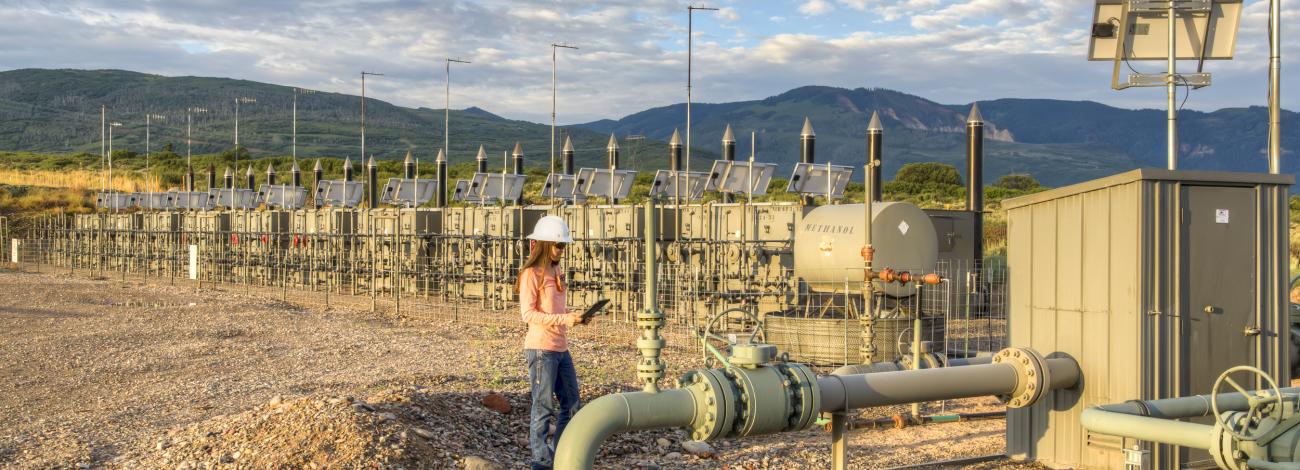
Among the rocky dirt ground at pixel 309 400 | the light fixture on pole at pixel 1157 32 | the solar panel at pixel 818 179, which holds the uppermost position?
the light fixture on pole at pixel 1157 32

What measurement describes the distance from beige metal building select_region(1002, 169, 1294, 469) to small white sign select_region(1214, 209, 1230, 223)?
0.01 meters

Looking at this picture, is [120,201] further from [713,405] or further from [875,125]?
[713,405]

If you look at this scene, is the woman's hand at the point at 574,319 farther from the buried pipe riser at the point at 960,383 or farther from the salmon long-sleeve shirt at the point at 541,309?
the buried pipe riser at the point at 960,383

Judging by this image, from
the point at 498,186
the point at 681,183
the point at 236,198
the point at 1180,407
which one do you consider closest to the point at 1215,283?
the point at 1180,407

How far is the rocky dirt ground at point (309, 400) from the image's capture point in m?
8.23

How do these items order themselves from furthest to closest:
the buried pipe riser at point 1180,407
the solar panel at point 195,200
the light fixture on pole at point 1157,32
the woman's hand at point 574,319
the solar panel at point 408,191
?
the solar panel at point 195,200
the solar panel at point 408,191
the light fixture on pole at point 1157,32
the woman's hand at point 574,319
the buried pipe riser at point 1180,407

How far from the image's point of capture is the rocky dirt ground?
8.23 meters

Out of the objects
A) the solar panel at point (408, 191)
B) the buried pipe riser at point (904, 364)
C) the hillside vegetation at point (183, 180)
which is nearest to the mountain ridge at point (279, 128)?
the hillside vegetation at point (183, 180)

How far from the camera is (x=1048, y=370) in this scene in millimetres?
7594

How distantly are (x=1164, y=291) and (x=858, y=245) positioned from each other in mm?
7998

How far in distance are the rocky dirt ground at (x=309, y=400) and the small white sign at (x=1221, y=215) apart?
240 cm

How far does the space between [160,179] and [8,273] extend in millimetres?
37038

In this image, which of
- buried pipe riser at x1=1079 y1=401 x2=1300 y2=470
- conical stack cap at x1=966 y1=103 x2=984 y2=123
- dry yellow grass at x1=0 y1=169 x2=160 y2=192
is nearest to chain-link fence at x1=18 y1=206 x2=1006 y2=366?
buried pipe riser at x1=1079 y1=401 x2=1300 y2=470

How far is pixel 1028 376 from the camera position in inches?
299
